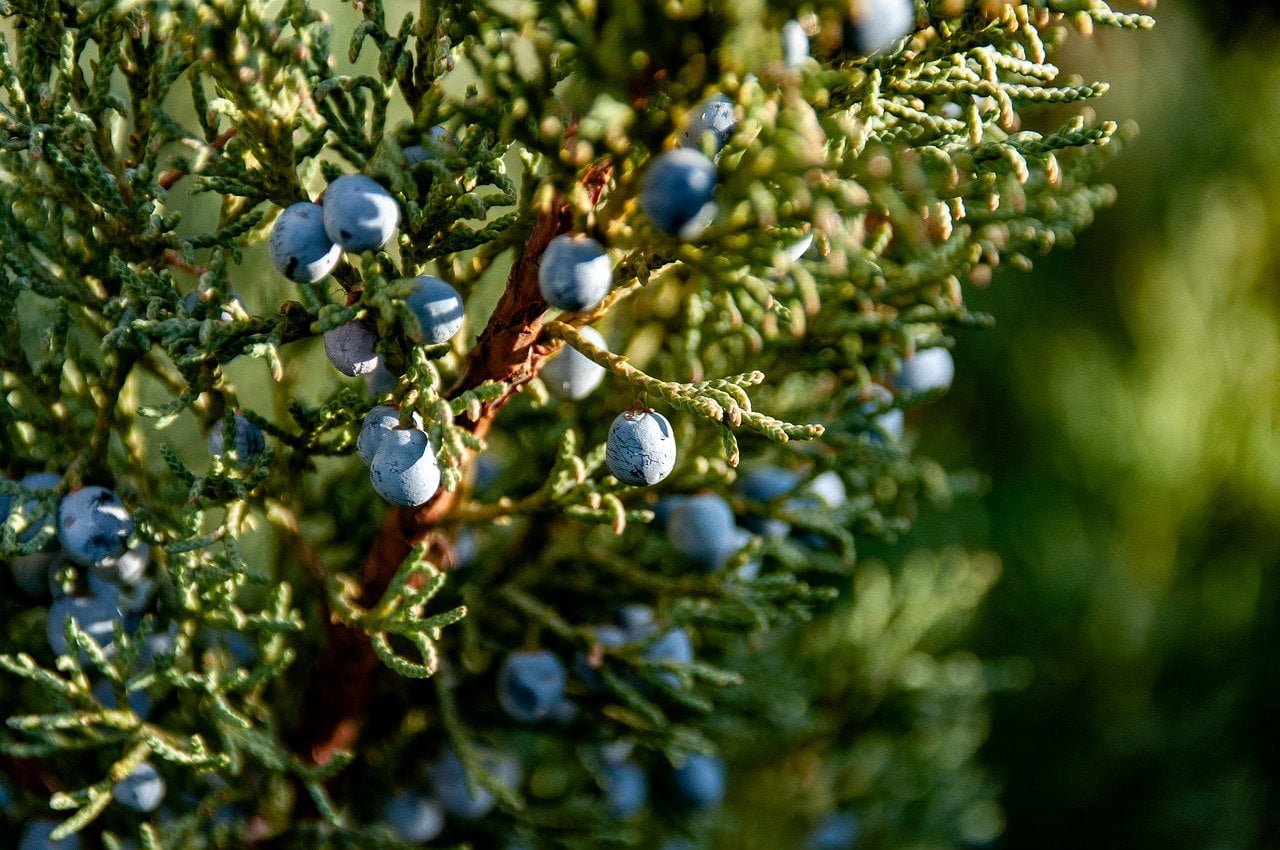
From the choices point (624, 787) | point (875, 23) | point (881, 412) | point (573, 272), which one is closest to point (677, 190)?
point (573, 272)

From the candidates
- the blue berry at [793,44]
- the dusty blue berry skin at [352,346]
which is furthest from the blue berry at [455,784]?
the blue berry at [793,44]

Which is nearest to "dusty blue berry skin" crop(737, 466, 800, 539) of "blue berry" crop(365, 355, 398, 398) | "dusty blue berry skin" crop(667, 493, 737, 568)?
"dusty blue berry skin" crop(667, 493, 737, 568)

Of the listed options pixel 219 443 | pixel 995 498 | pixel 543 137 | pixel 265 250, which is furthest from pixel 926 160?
pixel 995 498

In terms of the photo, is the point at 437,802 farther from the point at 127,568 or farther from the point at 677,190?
the point at 677,190

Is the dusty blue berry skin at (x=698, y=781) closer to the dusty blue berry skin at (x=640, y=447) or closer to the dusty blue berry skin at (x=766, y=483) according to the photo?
the dusty blue berry skin at (x=766, y=483)

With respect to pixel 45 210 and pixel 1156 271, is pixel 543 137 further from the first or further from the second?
pixel 1156 271

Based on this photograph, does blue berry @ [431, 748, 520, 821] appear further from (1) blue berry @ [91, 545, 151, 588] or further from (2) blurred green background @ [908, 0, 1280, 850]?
(2) blurred green background @ [908, 0, 1280, 850]
